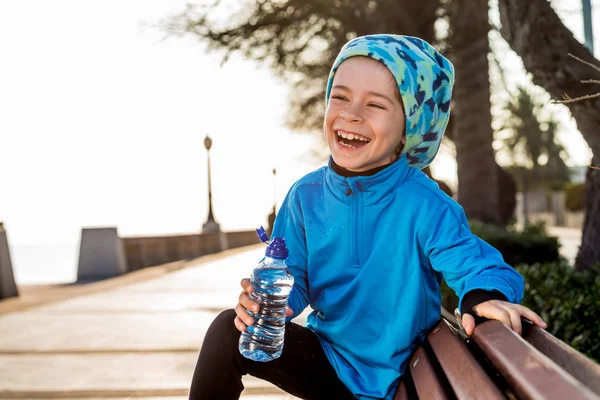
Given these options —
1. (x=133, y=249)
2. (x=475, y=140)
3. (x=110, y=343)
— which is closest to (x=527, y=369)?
(x=110, y=343)

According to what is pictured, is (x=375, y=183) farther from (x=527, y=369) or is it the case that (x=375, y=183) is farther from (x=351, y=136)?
(x=527, y=369)

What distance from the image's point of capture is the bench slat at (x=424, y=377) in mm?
1462

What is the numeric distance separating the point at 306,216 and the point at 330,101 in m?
0.41

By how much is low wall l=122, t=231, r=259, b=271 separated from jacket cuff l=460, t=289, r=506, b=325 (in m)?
15.8

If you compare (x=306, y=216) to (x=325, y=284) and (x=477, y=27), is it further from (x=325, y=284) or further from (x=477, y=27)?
(x=477, y=27)

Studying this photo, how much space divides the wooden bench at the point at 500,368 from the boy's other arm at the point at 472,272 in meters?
0.05

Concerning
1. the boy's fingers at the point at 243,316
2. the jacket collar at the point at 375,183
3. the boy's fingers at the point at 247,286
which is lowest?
the boy's fingers at the point at 243,316

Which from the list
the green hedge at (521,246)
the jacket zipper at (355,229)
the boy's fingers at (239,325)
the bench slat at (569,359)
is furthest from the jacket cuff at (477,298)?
the green hedge at (521,246)

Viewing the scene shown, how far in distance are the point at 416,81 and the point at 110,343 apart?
14.8 feet

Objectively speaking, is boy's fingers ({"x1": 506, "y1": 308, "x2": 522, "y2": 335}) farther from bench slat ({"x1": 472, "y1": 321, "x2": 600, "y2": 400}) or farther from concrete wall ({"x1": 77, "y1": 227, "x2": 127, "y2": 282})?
concrete wall ({"x1": 77, "y1": 227, "x2": 127, "y2": 282})

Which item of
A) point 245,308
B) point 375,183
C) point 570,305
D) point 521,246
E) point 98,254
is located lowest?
point 98,254

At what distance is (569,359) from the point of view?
1.20m

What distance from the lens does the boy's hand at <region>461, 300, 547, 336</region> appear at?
1523 millimetres

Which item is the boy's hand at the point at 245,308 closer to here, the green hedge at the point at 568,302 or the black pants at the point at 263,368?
the black pants at the point at 263,368
